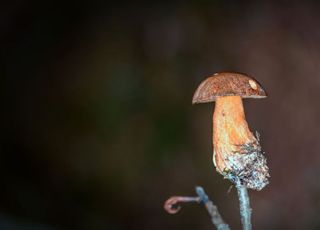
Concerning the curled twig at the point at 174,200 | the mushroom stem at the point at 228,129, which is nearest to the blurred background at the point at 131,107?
the mushroom stem at the point at 228,129

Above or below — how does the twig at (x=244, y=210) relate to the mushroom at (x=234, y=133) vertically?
below

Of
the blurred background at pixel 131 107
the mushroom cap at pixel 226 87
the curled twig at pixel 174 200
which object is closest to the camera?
the curled twig at pixel 174 200

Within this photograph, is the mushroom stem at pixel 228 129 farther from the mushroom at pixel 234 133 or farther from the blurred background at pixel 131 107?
the blurred background at pixel 131 107

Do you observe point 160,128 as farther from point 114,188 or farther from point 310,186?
point 310,186

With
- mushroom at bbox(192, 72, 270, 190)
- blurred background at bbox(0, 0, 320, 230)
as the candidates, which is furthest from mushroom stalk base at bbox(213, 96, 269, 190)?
blurred background at bbox(0, 0, 320, 230)

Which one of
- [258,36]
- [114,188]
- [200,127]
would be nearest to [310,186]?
[200,127]

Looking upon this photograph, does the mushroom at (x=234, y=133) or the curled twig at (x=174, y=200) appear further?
the mushroom at (x=234, y=133)

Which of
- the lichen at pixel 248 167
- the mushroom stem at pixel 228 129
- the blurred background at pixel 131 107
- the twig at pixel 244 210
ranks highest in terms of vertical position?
the blurred background at pixel 131 107
